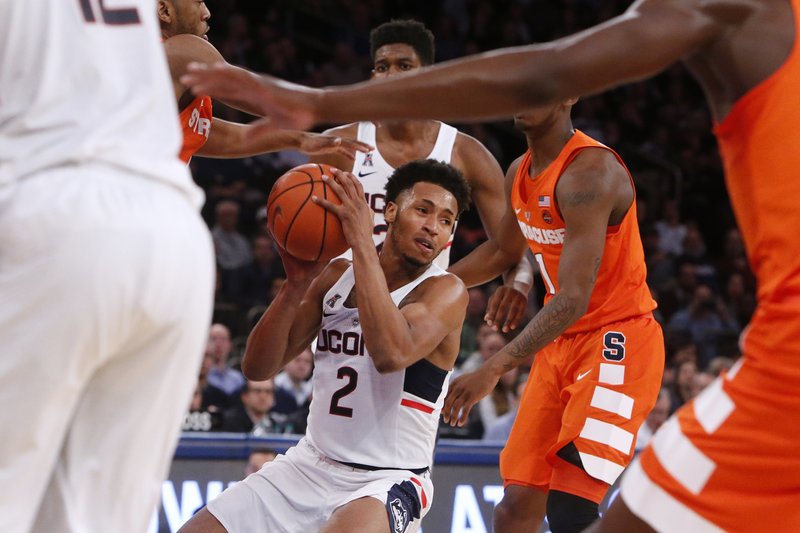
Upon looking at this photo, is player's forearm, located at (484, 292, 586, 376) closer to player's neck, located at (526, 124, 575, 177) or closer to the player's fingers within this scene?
player's neck, located at (526, 124, 575, 177)

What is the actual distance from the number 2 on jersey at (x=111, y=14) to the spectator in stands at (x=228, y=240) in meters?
8.09

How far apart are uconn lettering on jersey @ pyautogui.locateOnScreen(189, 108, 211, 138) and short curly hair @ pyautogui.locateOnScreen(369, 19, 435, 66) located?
1.37 metres

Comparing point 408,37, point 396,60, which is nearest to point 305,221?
point 396,60

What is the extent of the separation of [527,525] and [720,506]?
2.15 m

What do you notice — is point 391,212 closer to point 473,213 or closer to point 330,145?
point 330,145

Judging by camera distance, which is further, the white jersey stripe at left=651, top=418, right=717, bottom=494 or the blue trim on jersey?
the blue trim on jersey

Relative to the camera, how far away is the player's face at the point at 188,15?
4379 mm

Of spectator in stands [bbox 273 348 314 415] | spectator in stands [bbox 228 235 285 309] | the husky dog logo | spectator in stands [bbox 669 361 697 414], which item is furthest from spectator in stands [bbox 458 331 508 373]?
the husky dog logo

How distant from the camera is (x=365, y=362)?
14.1 feet

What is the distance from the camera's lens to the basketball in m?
4.04

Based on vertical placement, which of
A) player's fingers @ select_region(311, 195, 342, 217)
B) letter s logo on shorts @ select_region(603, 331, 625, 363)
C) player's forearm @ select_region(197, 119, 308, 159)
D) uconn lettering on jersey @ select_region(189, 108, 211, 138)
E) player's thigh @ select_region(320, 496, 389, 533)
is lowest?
player's thigh @ select_region(320, 496, 389, 533)

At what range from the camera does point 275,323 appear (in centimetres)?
431

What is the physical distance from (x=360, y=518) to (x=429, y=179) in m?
1.42

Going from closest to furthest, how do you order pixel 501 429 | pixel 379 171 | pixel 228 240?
pixel 379 171
pixel 501 429
pixel 228 240
